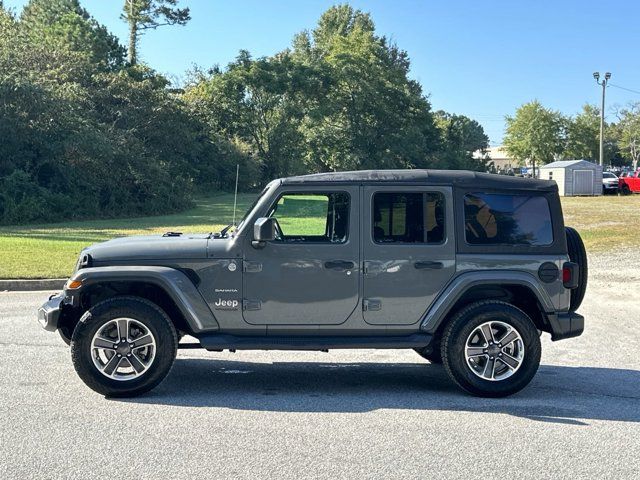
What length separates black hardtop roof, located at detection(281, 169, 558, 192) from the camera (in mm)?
6312

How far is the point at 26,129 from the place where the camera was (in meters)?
32.5

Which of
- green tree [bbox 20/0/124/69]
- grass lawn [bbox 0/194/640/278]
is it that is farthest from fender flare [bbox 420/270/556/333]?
A: green tree [bbox 20/0/124/69]

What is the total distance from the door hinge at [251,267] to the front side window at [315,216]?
0.30 metres

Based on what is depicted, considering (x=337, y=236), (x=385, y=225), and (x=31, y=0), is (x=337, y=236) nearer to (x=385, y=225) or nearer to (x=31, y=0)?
(x=385, y=225)

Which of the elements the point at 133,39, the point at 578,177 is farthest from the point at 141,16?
the point at 578,177

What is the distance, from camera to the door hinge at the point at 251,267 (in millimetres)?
6133

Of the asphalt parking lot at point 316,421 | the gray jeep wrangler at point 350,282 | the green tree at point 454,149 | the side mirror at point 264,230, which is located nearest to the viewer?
the asphalt parking lot at point 316,421

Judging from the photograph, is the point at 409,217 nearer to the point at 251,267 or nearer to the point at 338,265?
the point at 338,265

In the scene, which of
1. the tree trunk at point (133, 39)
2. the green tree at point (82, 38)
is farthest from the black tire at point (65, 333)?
the tree trunk at point (133, 39)

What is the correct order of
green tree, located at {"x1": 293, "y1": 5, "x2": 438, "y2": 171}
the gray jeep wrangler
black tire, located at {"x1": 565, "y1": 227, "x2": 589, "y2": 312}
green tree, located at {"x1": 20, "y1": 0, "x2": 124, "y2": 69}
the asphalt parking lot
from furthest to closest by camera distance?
green tree, located at {"x1": 293, "y1": 5, "x2": 438, "y2": 171} < green tree, located at {"x1": 20, "y1": 0, "x2": 124, "y2": 69} < black tire, located at {"x1": 565, "y1": 227, "x2": 589, "y2": 312} < the gray jeep wrangler < the asphalt parking lot

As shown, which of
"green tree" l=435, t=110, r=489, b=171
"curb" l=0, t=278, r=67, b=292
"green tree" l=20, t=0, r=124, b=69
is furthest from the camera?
"green tree" l=435, t=110, r=489, b=171

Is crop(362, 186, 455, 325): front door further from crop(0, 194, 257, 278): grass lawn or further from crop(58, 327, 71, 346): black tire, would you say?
crop(0, 194, 257, 278): grass lawn

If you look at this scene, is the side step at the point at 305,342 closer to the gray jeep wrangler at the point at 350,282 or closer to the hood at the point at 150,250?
the gray jeep wrangler at the point at 350,282

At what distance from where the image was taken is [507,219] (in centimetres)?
640
